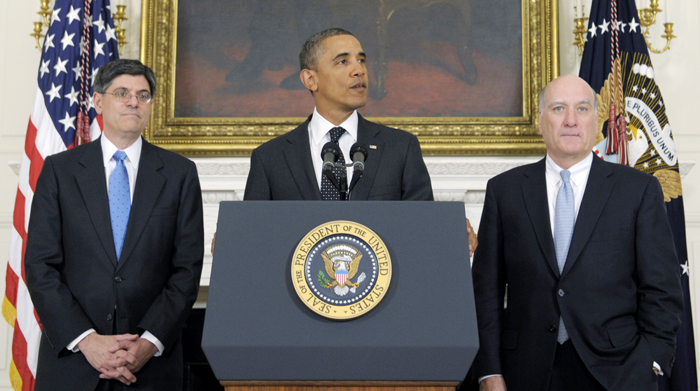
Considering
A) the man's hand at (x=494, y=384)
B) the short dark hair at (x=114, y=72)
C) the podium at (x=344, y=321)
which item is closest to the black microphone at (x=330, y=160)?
the podium at (x=344, y=321)

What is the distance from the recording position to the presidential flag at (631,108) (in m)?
4.11

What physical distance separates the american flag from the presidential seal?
283 cm

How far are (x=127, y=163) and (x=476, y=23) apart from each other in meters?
2.86

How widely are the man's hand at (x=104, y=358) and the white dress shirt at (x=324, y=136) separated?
95 cm

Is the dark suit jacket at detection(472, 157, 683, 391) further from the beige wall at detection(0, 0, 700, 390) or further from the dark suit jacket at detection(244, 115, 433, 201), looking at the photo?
the beige wall at detection(0, 0, 700, 390)

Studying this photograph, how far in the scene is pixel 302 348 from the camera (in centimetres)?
172

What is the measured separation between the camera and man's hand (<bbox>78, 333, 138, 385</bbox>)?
236 cm

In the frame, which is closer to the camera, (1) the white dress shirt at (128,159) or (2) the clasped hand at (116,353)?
(2) the clasped hand at (116,353)

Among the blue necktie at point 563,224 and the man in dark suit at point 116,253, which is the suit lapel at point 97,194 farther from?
the blue necktie at point 563,224

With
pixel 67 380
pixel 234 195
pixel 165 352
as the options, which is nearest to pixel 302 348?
pixel 165 352

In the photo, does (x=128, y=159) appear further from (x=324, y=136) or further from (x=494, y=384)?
(x=494, y=384)

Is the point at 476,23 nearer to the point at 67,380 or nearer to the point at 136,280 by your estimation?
the point at 136,280

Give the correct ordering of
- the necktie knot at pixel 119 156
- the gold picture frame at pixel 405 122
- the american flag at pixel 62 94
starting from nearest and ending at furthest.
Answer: the necktie knot at pixel 119 156, the american flag at pixel 62 94, the gold picture frame at pixel 405 122

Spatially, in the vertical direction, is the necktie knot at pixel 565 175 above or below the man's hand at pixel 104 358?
above
